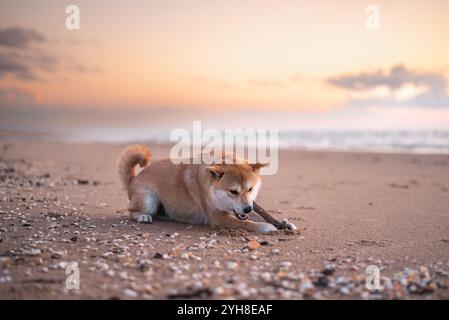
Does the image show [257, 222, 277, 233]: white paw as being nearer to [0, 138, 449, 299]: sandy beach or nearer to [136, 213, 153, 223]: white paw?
[0, 138, 449, 299]: sandy beach

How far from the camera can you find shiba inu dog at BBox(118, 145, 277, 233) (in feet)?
19.8

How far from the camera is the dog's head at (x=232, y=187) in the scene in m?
5.96

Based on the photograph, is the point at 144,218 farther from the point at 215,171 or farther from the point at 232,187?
the point at 232,187

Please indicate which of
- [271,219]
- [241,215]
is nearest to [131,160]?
[241,215]

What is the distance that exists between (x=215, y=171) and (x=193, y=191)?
0.73 meters

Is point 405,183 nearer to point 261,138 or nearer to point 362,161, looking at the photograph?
point 362,161

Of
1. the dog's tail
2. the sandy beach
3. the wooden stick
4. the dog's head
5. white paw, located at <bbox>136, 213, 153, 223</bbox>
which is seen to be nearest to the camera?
the sandy beach

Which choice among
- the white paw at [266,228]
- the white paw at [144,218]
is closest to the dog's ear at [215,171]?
the white paw at [266,228]

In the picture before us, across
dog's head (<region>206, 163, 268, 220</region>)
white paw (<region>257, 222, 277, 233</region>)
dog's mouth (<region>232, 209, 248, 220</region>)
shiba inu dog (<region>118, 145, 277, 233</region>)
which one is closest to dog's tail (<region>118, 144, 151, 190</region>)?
shiba inu dog (<region>118, 145, 277, 233</region>)

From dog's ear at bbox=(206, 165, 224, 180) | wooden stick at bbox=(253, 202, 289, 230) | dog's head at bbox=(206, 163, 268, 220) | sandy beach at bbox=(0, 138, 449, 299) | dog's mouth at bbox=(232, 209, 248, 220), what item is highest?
dog's ear at bbox=(206, 165, 224, 180)

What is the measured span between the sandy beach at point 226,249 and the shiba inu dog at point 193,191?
0.98 ft
